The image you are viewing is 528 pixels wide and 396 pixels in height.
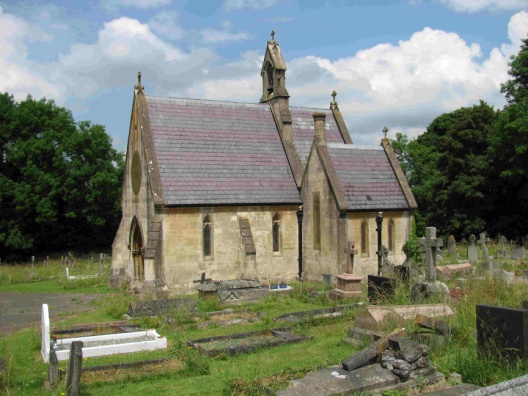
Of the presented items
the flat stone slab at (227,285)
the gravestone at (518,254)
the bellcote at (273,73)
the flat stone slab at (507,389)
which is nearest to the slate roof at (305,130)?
the bellcote at (273,73)

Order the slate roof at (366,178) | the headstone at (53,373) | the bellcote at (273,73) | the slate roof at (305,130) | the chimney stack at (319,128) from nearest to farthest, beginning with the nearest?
the headstone at (53,373) → the slate roof at (366,178) → the chimney stack at (319,128) → the slate roof at (305,130) → the bellcote at (273,73)

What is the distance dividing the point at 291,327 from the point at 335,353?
3338 mm

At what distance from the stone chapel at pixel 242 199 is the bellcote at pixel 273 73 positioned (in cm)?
139

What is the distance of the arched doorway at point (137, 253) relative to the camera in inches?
978

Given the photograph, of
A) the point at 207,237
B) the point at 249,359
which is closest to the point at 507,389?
the point at 249,359

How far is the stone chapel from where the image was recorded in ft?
73.0

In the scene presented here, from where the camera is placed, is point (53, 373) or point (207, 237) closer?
point (53, 373)

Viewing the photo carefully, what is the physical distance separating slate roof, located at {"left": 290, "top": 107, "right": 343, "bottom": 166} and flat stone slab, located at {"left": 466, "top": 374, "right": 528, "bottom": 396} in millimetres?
19701

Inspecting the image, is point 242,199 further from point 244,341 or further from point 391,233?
point 244,341

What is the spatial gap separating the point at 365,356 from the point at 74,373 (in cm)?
494

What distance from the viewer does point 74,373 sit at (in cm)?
926

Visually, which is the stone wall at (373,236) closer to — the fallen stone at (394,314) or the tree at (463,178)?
the fallen stone at (394,314)

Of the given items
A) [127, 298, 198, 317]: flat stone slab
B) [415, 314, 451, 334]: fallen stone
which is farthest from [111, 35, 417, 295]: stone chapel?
[415, 314, 451, 334]: fallen stone

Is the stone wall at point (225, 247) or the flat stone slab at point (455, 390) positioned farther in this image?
the stone wall at point (225, 247)
